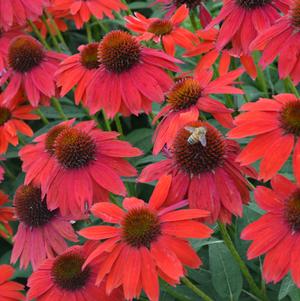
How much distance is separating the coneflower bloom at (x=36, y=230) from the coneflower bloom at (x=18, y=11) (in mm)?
588

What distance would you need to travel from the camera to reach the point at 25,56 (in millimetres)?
2170

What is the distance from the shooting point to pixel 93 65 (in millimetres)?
1948

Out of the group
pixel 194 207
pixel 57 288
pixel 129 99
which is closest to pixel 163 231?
pixel 194 207

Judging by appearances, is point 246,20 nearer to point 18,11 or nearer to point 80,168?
point 80,168

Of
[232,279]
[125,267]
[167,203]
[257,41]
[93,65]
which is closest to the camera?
[125,267]

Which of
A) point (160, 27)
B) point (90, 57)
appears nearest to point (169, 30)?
point (160, 27)

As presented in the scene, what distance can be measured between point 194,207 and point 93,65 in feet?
2.33

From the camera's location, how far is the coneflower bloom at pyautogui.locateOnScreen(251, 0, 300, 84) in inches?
58.2

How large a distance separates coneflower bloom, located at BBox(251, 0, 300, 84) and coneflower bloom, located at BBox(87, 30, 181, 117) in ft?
0.90

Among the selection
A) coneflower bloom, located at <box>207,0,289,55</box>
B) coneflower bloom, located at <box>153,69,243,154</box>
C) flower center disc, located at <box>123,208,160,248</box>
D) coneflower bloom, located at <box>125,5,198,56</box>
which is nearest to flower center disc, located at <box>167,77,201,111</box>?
coneflower bloom, located at <box>153,69,243,154</box>

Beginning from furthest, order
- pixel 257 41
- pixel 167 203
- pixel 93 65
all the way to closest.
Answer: pixel 93 65 → pixel 257 41 → pixel 167 203

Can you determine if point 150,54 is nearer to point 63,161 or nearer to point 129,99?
point 129,99

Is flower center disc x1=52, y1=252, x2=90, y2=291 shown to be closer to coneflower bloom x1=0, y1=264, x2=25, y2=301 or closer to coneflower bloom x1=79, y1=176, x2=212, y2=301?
coneflower bloom x1=79, y1=176, x2=212, y2=301

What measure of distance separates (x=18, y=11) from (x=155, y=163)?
0.88 m
